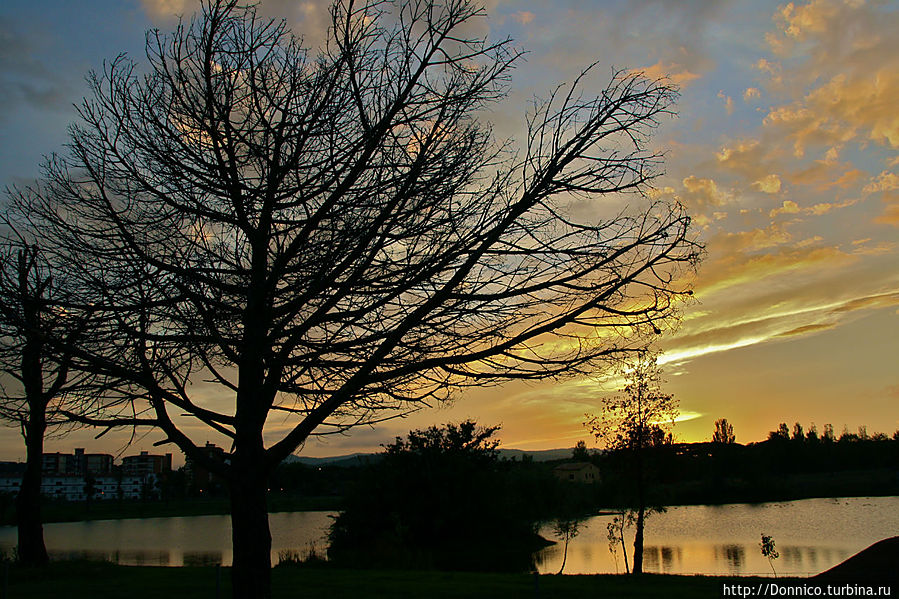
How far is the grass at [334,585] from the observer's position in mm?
13625

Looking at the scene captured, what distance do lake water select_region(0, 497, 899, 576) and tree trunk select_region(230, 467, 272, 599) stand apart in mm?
22246

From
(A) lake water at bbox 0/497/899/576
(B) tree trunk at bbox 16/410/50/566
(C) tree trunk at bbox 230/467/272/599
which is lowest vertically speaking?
(A) lake water at bbox 0/497/899/576

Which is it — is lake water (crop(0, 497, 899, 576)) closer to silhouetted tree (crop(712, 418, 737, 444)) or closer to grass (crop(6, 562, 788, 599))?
grass (crop(6, 562, 788, 599))

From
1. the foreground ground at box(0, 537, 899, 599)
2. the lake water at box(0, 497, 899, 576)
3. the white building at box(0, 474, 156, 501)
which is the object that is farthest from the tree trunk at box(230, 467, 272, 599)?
the white building at box(0, 474, 156, 501)

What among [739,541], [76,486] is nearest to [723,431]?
[739,541]

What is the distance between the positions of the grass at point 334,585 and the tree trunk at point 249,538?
8.60 m

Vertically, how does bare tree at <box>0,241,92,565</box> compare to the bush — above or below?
above

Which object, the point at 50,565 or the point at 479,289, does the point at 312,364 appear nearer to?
the point at 479,289

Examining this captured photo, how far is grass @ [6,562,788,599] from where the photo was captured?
1362 centimetres

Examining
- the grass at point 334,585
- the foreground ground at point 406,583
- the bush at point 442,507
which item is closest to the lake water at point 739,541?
the bush at point 442,507

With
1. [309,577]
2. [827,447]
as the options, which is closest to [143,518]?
[309,577]

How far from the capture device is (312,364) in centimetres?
466

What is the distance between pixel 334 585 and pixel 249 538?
40.8ft

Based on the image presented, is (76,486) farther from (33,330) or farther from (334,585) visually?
(33,330)
